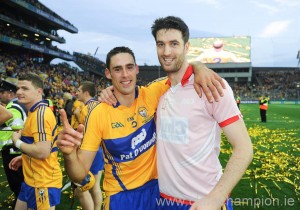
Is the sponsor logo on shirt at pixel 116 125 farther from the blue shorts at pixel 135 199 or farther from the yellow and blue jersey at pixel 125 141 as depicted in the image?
the blue shorts at pixel 135 199

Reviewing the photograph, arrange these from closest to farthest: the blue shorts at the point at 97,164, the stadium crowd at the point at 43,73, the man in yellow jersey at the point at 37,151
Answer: the man in yellow jersey at the point at 37,151, the blue shorts at the point at 97,164, the stadium crowd at the point at 43,73

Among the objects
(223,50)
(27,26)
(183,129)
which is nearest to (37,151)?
(183,129)

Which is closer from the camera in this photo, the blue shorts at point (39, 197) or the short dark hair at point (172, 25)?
the short dark hair at point (172, 25)

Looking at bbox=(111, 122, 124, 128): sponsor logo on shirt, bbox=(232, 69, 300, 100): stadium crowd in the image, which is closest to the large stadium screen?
bbox=(232, 69, 300, 100): stadium crowd

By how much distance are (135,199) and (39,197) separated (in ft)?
5.14

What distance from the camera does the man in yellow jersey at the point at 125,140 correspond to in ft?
9.90

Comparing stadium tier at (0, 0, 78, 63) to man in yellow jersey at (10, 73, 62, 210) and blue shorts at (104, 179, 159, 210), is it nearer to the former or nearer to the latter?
man in yellow jersey at (10, 73, 62, 210)

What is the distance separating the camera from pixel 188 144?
2541 millimetres

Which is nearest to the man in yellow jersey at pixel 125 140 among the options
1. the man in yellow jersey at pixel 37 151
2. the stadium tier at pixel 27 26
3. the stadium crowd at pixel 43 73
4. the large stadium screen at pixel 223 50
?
the man in yellow jersey at pixel 37 151

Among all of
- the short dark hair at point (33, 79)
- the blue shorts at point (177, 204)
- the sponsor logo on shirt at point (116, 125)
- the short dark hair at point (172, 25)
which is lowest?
the blue shorts at point (177, 204)

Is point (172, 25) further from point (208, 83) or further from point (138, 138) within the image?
point (138, 138)

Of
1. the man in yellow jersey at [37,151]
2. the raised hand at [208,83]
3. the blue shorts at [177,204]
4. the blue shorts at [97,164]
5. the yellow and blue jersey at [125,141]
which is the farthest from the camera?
the blue shorts at [97,164]

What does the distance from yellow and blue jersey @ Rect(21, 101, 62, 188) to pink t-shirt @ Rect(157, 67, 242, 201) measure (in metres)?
1.85

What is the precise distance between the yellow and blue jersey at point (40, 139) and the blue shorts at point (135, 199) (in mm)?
1311
